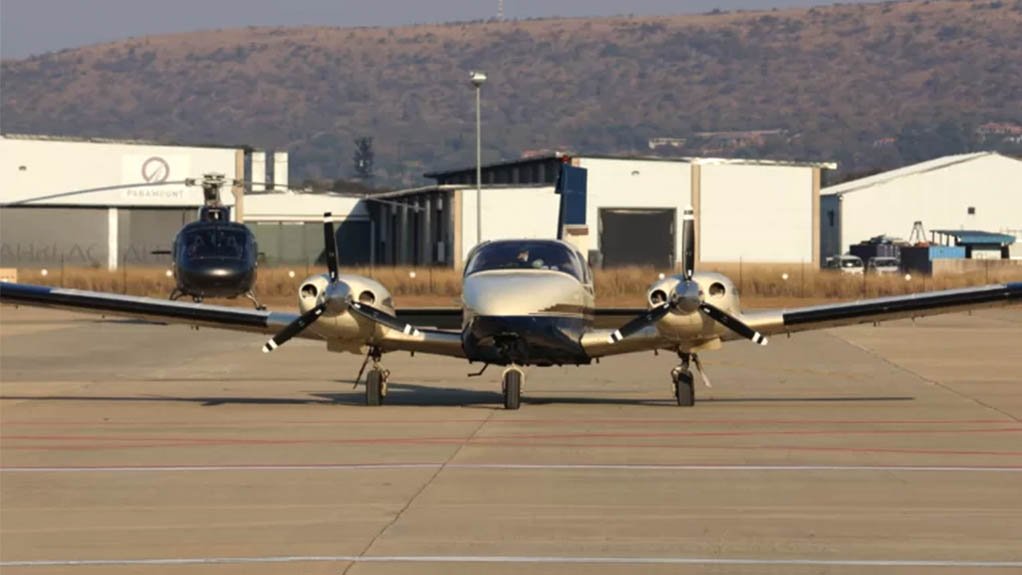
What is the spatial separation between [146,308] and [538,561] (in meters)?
12.9

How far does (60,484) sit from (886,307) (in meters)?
11.2

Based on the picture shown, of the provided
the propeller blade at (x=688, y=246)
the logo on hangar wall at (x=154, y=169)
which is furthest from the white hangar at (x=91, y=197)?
the propeller blade at (x=688, y=246)

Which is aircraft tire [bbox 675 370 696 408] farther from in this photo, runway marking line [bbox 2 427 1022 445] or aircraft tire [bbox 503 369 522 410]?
runway marking line [bbox 2 427 1022 445]

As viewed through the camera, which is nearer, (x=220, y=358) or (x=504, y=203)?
(x=220, y=358)

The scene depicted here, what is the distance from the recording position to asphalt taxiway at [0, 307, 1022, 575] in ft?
34.9

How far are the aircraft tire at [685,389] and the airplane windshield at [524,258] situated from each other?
5.90ft

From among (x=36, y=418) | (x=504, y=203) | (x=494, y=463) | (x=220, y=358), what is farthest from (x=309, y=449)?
(x=504, y=203)

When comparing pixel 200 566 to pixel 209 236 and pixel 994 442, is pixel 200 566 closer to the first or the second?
pixel 994 442

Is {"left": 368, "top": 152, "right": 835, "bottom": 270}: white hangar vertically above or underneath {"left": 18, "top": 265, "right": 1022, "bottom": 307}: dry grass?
above

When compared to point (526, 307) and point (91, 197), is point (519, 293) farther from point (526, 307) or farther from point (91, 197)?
point (91, 197)

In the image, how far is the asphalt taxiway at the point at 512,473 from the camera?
10648mm

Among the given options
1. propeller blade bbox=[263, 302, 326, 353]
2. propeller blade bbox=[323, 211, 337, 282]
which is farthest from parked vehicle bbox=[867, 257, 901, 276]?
propeller blade bbox=[263, 302, 326, 353]

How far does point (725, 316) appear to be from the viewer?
20609 mm

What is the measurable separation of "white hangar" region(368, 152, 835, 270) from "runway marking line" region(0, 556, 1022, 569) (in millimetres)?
65290
